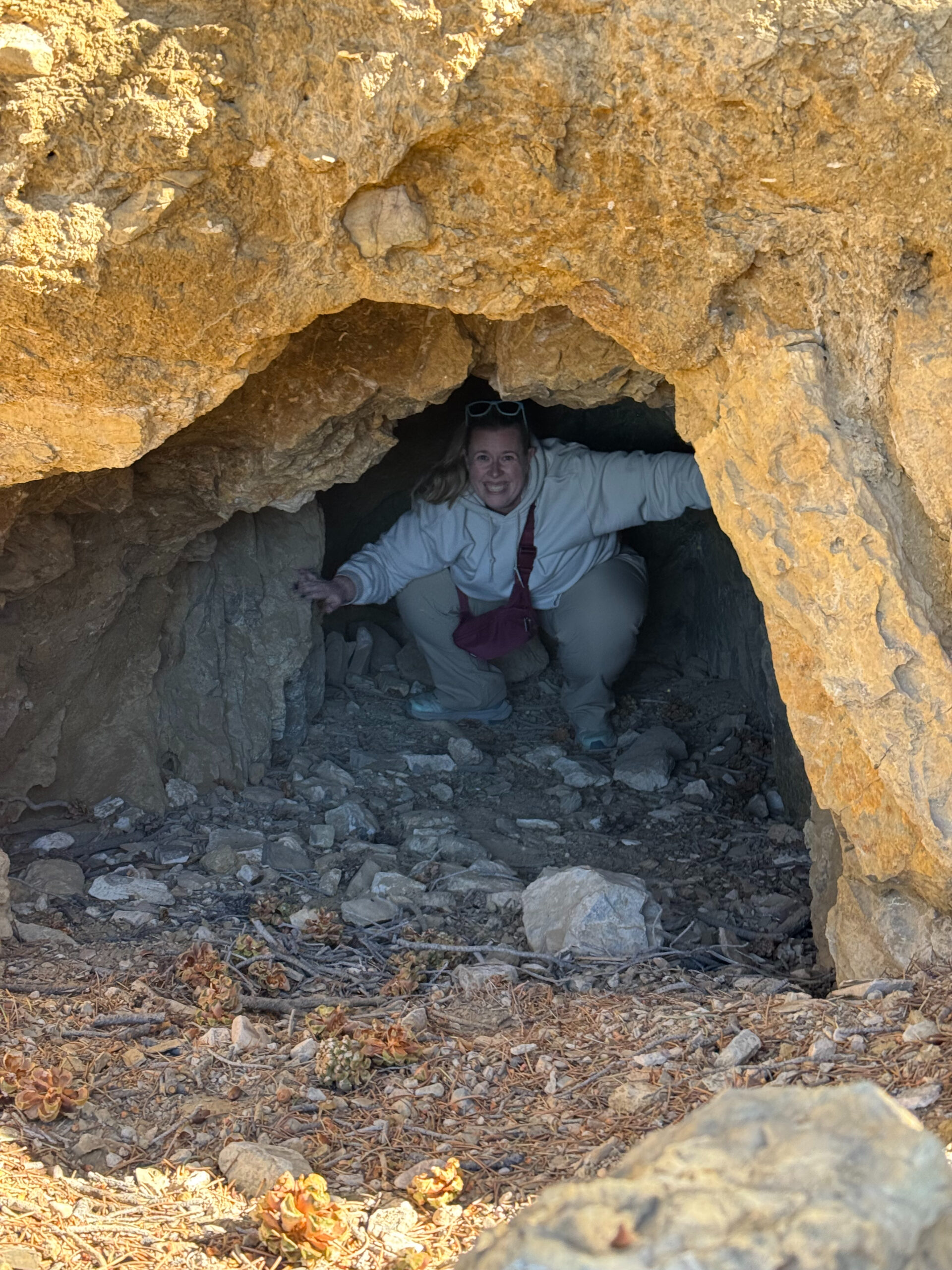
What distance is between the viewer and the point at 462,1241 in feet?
5.60

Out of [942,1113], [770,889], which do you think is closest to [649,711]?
[770,889]

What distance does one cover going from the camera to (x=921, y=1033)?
206 centimetres

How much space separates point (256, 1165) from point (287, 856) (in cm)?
196

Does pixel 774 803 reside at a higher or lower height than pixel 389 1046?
higher

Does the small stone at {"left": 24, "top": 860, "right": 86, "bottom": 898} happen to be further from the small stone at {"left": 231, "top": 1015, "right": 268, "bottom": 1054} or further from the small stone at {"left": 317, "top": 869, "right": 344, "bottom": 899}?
the small stone at {"left": 231, "top": 1015, "right": 268, "bottom": 1054}

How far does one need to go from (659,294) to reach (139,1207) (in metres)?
2.21

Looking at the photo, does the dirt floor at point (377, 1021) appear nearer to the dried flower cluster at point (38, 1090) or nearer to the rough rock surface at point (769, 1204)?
the dried flower cluster at point (38, 1090)

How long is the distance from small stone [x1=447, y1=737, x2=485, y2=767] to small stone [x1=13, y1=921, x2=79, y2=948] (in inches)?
85.5

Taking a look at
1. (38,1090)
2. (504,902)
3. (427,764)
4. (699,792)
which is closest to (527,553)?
(427,764)

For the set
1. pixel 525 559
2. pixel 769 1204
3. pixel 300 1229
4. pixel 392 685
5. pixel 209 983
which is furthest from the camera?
pixel 392 685

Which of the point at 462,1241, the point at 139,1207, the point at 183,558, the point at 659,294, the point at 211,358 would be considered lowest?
the point at 139,1207

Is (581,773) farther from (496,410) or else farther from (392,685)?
(496,410)

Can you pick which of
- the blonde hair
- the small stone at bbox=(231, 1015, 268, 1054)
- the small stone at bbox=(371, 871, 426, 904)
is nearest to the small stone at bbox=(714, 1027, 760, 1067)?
the small stone at bbox=(231, 1015, 268, 1054)

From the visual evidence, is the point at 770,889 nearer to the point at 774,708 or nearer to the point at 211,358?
the point at 774,708
